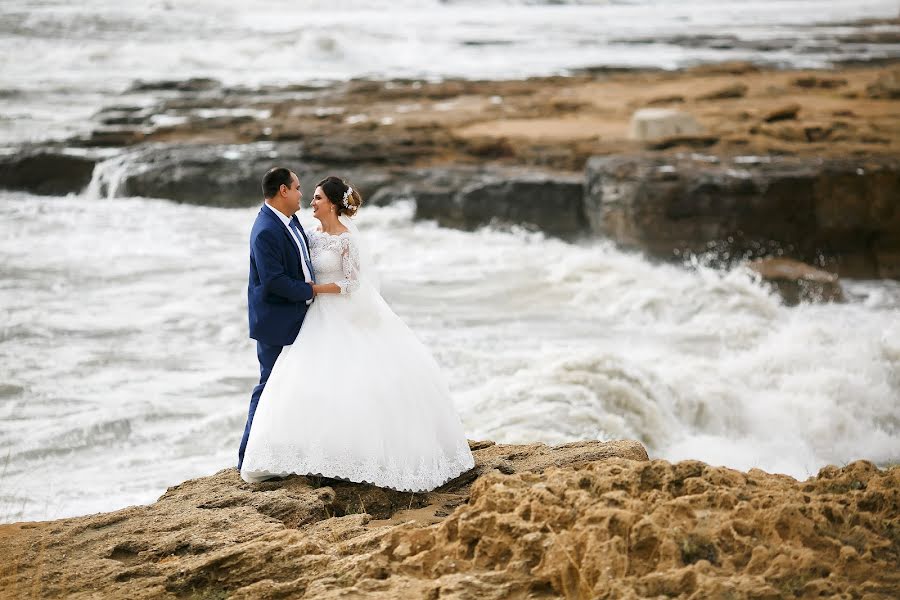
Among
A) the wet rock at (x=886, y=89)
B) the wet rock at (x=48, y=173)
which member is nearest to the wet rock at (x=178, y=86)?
the wet rock at (x=48, y=173)

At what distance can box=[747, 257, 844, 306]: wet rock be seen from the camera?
11641 mm

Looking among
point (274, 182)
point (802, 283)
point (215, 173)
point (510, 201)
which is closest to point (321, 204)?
point (274, 182)

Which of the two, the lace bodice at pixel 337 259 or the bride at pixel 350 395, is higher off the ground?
the lace bodice at pixel 337 259

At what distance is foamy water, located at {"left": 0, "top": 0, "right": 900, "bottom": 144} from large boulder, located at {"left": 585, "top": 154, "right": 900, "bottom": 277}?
11.9 metres

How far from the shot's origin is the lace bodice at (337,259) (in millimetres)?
4512

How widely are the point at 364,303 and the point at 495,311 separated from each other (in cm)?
681

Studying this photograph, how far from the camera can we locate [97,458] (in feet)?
23.7

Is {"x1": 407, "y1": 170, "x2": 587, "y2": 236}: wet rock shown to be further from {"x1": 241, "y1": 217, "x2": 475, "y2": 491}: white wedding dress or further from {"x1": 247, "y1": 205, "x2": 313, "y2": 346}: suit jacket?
{"x1": 247, "y1": 205, "x2": 313, "y2": 346}: suit jacket

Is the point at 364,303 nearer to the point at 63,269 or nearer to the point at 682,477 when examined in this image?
the point at 682,477

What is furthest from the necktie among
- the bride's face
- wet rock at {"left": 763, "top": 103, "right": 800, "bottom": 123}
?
wet rock at {"left": 763, "top": 103, "right": 800, "bottom": 123}

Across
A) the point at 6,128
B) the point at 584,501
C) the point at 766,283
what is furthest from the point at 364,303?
the point at 6,128

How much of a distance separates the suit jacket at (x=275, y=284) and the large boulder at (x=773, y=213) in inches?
340

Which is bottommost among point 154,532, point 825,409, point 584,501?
point 825,409

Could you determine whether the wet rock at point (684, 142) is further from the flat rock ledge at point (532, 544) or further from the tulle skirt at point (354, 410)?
the flat rock ledge at point (532, 544)
